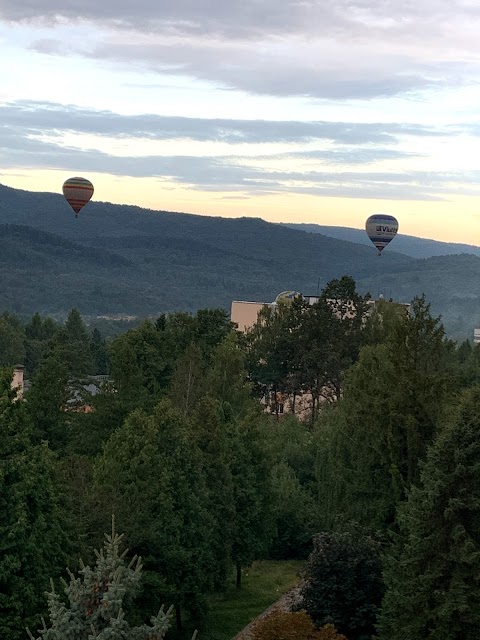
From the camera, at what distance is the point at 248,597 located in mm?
40188

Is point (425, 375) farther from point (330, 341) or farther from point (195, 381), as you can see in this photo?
point (330, 341)

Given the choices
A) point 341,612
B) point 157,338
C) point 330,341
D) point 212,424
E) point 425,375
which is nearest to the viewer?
point 341,612

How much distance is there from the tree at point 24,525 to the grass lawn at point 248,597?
31.0ft

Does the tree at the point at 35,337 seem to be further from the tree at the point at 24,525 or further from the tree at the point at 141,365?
the tree at the point at 24,525

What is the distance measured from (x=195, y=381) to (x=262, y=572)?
36.2 ft

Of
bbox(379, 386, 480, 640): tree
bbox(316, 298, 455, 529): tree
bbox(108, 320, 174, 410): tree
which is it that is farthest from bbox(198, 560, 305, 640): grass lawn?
bbox(379, 386, 480, 640): tree

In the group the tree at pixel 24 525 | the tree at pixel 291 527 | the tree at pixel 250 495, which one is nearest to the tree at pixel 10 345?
the tree at pixel 291 527

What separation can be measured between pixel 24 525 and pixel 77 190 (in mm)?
85421

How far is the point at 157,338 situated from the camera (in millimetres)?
57906

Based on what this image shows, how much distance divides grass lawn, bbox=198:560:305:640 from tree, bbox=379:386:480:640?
34.7ft

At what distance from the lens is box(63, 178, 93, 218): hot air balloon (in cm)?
10638

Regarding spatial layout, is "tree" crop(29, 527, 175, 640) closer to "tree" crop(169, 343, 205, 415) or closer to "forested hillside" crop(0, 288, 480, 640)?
"forested hillside" crop(0, 288, 480, 640)

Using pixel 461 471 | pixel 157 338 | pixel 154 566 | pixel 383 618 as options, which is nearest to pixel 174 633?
pixel 154 566

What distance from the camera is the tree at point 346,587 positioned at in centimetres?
2950
